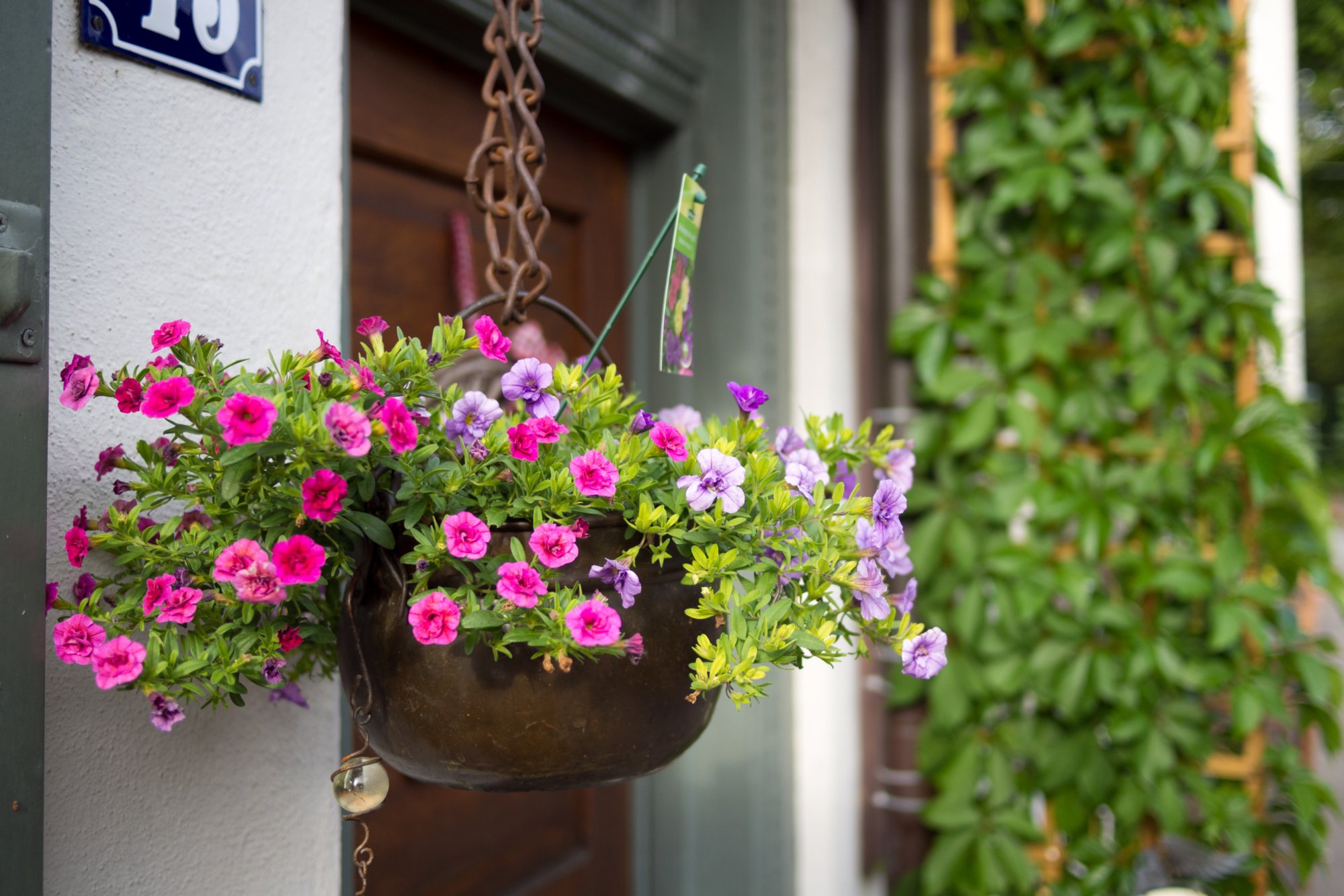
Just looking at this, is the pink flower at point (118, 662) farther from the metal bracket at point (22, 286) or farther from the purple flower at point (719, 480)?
the purple flower at point (719, 480)

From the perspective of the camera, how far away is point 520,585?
1.73 ft

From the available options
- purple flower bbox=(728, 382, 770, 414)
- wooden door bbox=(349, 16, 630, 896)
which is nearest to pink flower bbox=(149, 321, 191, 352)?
purple flower bbox=(728, 382, 770, 414)

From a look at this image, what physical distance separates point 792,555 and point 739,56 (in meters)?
1.33

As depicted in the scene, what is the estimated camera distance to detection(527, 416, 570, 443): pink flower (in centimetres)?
55

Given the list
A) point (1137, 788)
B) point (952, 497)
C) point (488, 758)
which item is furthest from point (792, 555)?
point (1137, 788)

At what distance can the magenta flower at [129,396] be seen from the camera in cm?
51

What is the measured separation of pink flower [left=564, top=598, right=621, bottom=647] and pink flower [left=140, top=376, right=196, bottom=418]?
9.6 inches

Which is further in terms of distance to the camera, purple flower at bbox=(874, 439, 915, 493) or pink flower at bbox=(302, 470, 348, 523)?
purple flower at bbox=(874, 439, 915, 493)

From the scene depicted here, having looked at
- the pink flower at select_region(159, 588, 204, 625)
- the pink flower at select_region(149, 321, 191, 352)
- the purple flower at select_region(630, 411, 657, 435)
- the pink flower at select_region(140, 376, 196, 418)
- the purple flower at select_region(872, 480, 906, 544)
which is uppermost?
the pink flower at select_region(149, 321, 191, 352)

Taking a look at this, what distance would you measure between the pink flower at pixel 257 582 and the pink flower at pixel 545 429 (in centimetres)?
16

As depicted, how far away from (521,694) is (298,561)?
0.52ft

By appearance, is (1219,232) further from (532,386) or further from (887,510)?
(532,386)

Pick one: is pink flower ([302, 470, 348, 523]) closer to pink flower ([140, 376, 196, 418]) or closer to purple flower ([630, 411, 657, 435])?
pink flower ([140, 376, 196, 418])

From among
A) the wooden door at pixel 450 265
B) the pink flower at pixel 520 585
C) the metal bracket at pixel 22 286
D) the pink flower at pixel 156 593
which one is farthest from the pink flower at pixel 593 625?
the wooden door at pixel 450 265
